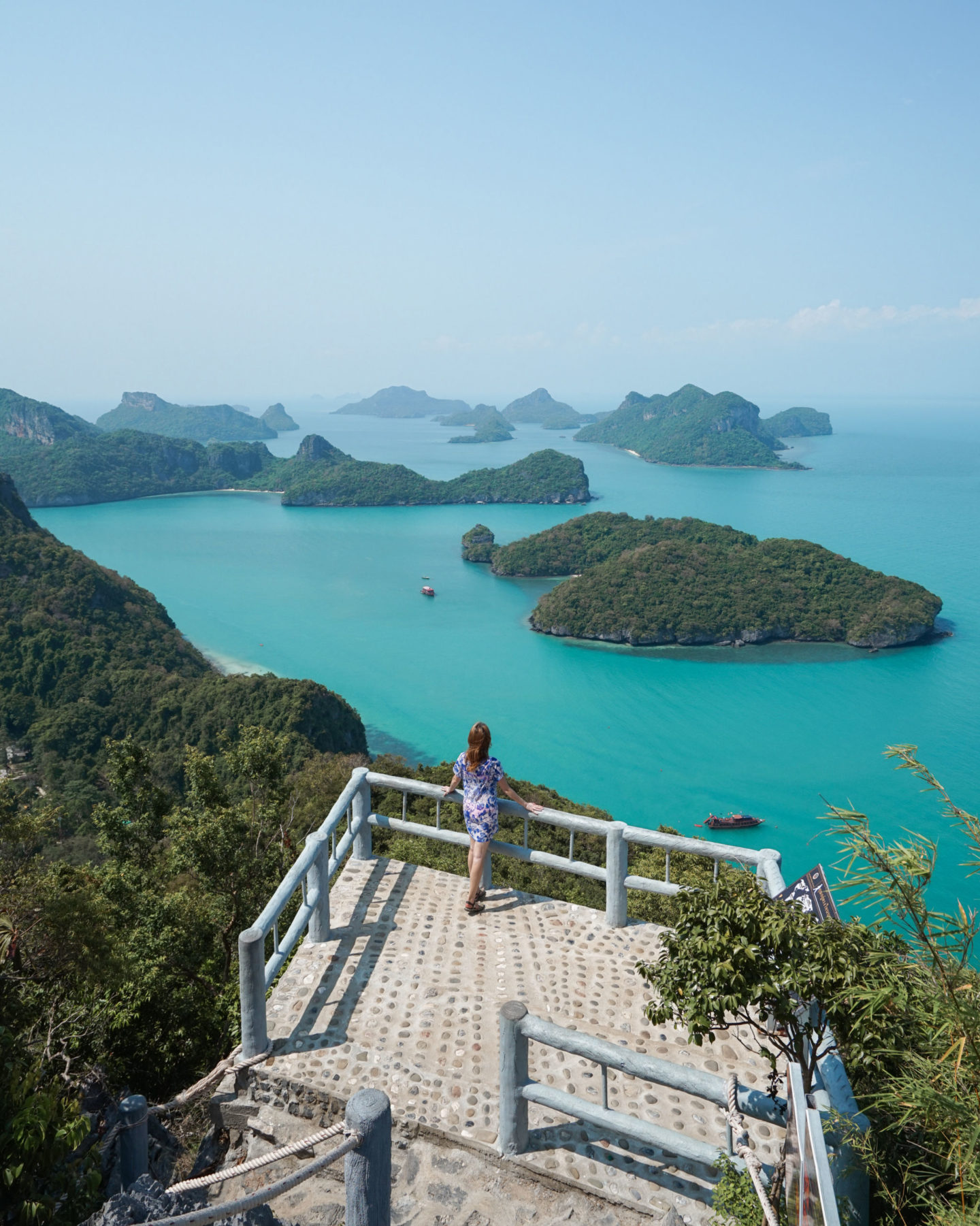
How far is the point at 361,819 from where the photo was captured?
6031 millimetres

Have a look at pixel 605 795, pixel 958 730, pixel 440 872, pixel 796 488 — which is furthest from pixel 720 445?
pixel 440 872

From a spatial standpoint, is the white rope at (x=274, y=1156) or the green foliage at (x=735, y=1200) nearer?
the white rope at (x=274, y=1156)

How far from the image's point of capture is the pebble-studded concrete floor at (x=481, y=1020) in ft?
12.2

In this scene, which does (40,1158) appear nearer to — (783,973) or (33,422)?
(783,973)

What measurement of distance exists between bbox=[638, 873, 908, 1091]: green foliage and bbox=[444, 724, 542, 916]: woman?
2.10 metres

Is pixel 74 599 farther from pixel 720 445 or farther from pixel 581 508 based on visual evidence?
pixel 720 445

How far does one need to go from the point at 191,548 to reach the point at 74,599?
48.8m

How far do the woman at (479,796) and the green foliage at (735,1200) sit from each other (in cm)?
229

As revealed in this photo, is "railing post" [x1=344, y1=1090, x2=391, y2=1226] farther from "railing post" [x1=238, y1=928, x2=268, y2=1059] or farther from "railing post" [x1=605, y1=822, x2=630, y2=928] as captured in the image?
"railing post" [x1=605, y1=822, x2=630, y2=928]

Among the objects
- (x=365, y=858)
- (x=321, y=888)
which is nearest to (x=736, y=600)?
(x=365, y=858)

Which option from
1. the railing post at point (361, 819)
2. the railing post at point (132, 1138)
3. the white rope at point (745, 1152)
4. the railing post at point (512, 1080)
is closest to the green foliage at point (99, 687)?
the railing post at point (361, 819)

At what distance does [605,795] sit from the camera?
143ft

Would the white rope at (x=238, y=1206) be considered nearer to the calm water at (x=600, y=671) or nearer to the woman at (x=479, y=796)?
the woman at (x=479, y=796)

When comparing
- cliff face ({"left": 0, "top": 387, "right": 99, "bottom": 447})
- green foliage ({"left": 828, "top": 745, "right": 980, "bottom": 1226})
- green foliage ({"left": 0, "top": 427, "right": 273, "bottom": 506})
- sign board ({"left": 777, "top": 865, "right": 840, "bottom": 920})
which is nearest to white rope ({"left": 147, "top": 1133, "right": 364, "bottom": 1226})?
green foliage ({"left": 828, "top": 745, "right": 980, "bottom": 1226})
